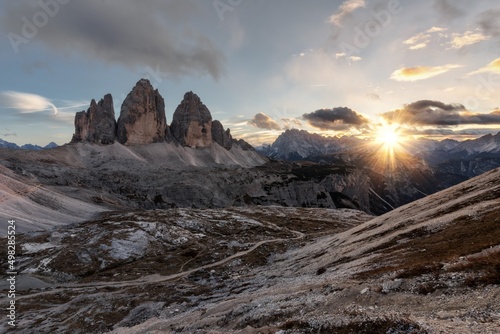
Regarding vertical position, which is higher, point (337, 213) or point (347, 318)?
point (347, 318)

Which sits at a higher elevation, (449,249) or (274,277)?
(449,249)

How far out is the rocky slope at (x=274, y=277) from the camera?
20859 millimetres

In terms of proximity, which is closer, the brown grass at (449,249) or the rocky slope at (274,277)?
the rocky slope at (274,277)

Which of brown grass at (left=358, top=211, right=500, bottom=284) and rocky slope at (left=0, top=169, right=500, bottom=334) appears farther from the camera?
brown grass at (left=358, top=211, right=500, bottom=284)

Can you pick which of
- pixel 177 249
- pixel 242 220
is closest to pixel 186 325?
pixel 177 249

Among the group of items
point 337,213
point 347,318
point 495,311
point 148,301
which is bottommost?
point 337,213

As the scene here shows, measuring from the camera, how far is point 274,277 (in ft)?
169

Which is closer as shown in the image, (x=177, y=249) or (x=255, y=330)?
(x=255, y=330)

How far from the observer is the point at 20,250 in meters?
88.6

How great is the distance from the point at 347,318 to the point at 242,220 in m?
117

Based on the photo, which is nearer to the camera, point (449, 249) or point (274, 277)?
point (449, 249)

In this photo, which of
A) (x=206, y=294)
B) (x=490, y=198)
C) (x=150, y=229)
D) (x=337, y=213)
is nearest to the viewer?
(x=490, y=198)

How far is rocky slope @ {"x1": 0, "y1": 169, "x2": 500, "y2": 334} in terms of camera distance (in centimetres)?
2086

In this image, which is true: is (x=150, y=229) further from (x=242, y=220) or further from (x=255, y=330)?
(x=255, y=330)
